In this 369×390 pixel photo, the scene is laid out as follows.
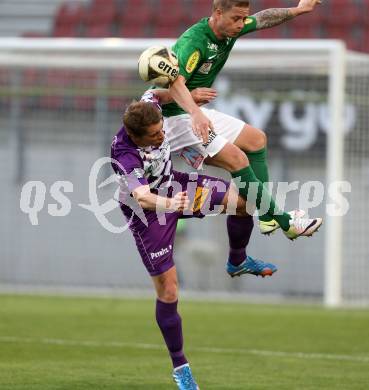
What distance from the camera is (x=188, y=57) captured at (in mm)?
8891

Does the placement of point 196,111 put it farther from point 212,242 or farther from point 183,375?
point 212,242

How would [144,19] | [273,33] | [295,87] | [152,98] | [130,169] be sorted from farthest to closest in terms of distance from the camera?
1. [144,19]
2. [273,33]
3. [295,87]
4. [152,98]
5. [130,169]

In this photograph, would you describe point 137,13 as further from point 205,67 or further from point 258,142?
point 205,67

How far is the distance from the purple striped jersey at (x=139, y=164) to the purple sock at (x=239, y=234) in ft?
2.87

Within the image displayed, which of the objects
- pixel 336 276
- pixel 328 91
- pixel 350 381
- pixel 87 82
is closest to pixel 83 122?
pixel 87 82

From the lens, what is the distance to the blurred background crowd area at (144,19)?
66.3 ft

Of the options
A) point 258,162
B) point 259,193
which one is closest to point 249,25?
point 258,162

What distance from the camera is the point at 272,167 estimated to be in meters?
18.1

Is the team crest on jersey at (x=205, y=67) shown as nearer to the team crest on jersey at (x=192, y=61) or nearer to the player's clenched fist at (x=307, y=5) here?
the team crest on jersey at (x=192, y=61)

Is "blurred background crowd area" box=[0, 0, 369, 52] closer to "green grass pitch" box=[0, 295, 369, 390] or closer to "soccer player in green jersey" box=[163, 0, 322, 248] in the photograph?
"green grass pitch" box=[0, 295, 369, 390]

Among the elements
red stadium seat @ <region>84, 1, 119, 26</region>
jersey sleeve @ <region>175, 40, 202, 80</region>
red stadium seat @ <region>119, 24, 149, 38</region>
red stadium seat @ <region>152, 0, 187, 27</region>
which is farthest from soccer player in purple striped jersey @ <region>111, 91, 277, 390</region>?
red stadium seat @ <region>84, 1, 119, 26</region>

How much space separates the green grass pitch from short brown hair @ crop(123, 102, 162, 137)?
7.45ft

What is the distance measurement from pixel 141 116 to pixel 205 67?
38.8 inches

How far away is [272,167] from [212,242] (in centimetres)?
161
